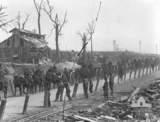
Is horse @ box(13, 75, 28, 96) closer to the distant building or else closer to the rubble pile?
the rubble pile

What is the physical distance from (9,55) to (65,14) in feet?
38.9

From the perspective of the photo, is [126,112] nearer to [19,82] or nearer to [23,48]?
[19,82]

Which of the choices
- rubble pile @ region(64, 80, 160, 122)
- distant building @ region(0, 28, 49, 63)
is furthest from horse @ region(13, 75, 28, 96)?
distant building @ region(0, 28, 49, 63)

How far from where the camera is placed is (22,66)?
29.6 m

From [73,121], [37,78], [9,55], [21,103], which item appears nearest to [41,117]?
[73,121]

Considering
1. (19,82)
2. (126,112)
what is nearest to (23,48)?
(19,82)

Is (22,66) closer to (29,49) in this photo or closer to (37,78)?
(37,78)

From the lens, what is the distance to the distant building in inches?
1511

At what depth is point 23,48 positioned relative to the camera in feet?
131

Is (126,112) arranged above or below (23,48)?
below

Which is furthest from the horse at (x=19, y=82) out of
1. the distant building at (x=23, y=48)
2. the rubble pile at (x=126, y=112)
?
Result: the distant building at (x=23, y=48)

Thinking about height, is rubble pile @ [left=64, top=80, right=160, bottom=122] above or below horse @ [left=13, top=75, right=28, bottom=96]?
below

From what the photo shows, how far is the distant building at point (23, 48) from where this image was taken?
1511 inches

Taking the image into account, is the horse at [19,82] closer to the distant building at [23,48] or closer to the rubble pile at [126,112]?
the rubble pile at [126,112]
